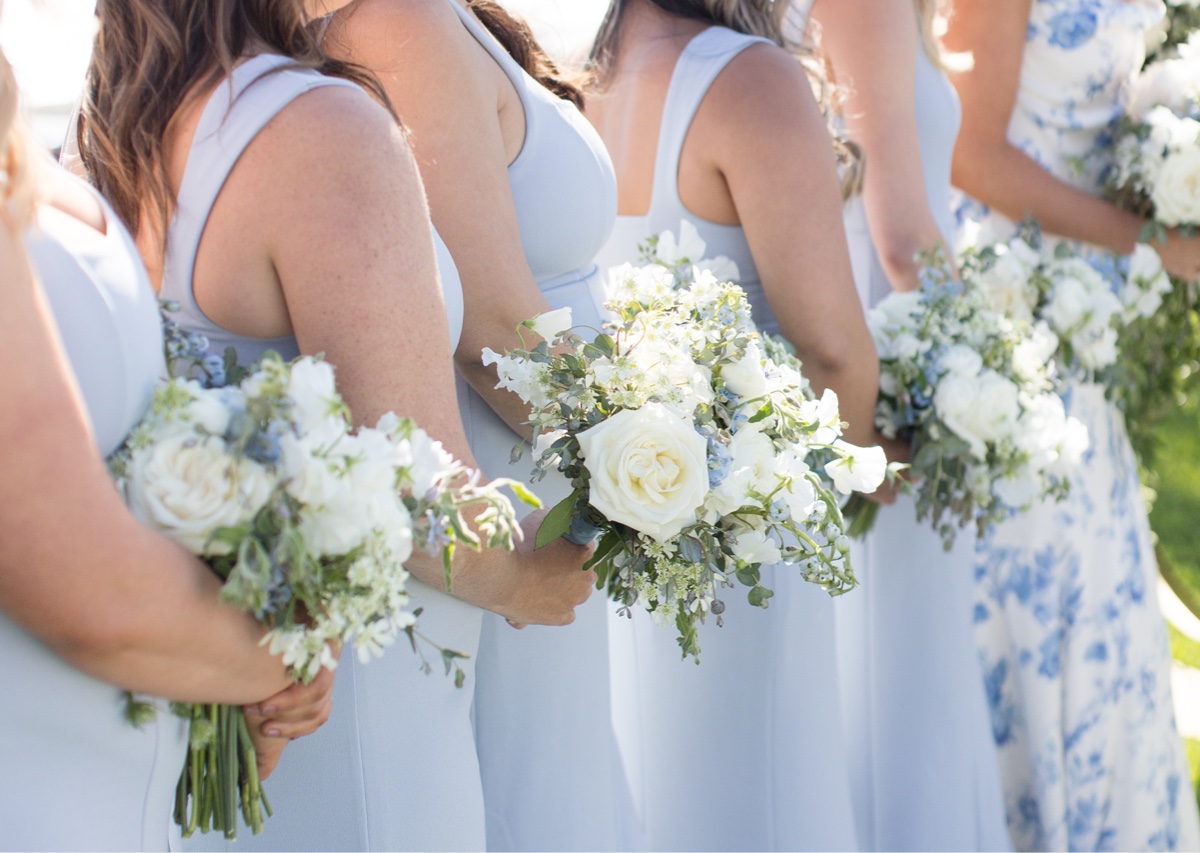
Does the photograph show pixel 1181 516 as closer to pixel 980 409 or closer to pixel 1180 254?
pixel 1180 254

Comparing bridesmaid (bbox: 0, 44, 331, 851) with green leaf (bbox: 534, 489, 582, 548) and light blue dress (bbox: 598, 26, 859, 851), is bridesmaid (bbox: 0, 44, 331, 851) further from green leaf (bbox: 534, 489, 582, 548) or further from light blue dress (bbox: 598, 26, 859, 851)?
light blue dress (bbox: 598, 26, 859, 851)

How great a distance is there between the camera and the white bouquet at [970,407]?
267cm

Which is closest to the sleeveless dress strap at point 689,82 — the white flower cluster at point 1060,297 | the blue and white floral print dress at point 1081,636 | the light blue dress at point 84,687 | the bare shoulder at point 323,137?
the white flower cluster at point 1060,297

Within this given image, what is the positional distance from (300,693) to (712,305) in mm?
849

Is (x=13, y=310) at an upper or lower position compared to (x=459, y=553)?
upper

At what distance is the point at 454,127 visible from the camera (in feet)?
6.40

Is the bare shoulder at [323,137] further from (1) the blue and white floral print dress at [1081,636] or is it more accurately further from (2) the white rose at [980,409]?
(1) the blue and white floral print dress at [1081,636]

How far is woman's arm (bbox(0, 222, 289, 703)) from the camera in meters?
1.12

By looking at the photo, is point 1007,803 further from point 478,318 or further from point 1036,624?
point 478,318

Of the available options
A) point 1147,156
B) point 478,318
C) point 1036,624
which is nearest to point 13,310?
point 478,318

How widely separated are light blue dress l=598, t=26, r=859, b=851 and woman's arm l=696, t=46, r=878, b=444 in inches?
5.9

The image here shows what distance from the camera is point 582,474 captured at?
1.74 metres

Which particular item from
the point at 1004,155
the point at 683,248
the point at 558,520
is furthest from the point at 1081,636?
the point at 558,520

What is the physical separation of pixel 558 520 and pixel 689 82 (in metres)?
1.24
